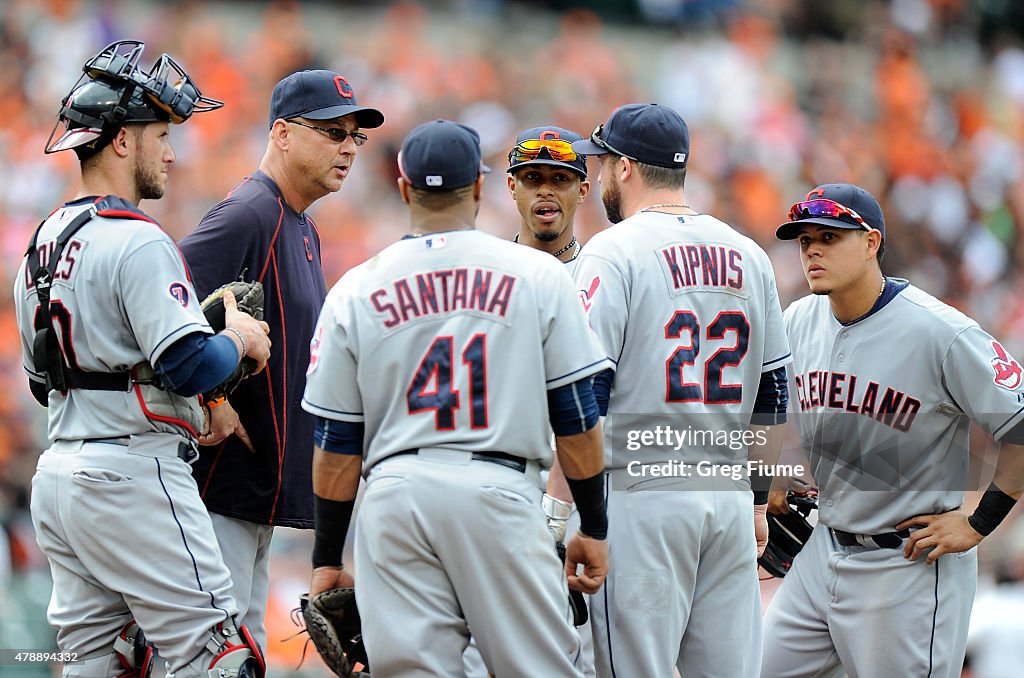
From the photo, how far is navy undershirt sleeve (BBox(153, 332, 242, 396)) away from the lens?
3.94 metres

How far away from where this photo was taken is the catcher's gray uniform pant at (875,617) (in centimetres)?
474

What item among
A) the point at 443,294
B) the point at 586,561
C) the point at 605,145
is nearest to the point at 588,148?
the point at 605,145

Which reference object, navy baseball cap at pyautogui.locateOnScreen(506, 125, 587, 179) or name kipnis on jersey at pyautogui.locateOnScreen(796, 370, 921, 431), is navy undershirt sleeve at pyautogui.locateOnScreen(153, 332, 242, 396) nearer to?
navy baseball cap at pyautogui.locateOnScreen(506, 125, 587, 179)

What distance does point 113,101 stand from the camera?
163 inches

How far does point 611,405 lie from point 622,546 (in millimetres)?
490

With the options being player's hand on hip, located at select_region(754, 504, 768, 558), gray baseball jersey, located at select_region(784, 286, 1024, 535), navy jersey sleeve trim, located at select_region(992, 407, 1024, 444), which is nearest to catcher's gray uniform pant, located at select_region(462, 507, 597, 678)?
player's hand on hip, located at select_region(754, 504, 768, 558)

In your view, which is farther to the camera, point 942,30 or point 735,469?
point 942,30

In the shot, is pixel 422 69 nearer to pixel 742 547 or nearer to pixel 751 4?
pixel 751 4

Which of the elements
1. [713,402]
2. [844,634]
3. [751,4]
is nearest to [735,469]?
[713,402]

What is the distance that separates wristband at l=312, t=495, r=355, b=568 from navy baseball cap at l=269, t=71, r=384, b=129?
164 centimetres

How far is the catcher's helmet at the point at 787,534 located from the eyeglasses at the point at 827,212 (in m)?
1.15

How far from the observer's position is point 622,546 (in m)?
4.28

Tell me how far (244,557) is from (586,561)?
1.41m

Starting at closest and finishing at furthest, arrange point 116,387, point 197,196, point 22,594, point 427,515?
point 427,515 < point 116,387 < point 22,594 < point 197,196
